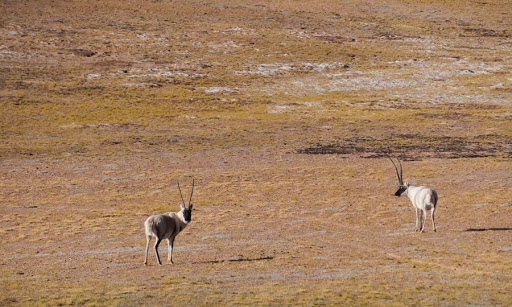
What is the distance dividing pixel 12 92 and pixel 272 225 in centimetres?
5582

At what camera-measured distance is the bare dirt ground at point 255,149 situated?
23500 mm

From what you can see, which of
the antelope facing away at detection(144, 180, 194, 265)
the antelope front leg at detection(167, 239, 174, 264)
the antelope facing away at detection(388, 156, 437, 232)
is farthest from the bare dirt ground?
the antelope facing away at detection(144, 180, 194, 265)

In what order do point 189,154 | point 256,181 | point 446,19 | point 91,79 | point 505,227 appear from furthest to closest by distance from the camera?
point 446,19 < point 91,79 < point 189,154 < point 256,181 < point 505,227

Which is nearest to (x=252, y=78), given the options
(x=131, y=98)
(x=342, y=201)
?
(x=131, y=98)

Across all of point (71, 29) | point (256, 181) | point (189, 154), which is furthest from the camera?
point (71, 29)

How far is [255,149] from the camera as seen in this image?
192 feet

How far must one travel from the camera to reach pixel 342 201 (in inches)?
1540

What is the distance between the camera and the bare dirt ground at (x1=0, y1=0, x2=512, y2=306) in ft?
77.1

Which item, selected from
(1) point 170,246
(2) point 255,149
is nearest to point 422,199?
(1) point 170,246

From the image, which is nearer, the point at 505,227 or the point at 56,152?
the point at 505,227

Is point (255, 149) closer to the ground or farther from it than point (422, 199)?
closer to the ground

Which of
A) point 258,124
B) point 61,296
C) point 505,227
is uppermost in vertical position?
point 61,296

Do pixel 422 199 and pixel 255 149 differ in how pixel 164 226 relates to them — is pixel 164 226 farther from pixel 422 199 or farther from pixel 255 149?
pixel 255 149

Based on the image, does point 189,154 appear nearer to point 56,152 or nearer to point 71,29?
point 56,152
